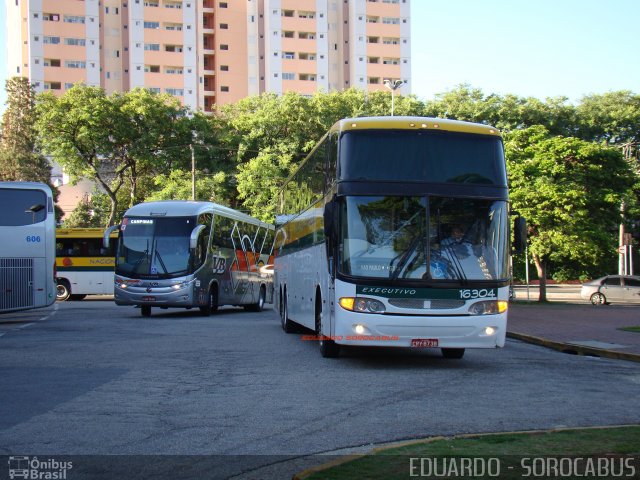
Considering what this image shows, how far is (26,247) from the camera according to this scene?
2098 centimetres

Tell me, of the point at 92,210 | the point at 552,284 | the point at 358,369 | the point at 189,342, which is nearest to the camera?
the point at 358,369

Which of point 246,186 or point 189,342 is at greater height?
point 246,186

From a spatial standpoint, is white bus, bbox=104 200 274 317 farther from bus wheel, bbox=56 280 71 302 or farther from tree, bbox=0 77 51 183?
tree, bbox=0 77 51 183

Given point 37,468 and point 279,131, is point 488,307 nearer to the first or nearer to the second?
point 37,468

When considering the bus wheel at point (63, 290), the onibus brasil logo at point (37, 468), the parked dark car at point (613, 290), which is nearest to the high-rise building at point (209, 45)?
the bus wheel at point (63, 290)

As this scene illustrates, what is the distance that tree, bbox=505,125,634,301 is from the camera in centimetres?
3462

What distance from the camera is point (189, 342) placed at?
53.4 ft

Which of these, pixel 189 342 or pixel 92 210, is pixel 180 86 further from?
pixel 189 342

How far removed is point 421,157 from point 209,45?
93.6 metres

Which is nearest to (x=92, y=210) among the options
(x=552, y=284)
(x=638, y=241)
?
(x=552, y=284)

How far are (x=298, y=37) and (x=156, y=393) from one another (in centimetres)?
9202

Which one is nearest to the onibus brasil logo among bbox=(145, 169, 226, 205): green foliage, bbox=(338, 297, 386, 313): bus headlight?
bbox=(338, 297, 386, 313): bus headlight

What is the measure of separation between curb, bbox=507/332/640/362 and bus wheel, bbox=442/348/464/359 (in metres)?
3.23

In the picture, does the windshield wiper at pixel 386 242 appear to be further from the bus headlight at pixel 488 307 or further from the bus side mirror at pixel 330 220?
the bus headlight at pixel 488 307
